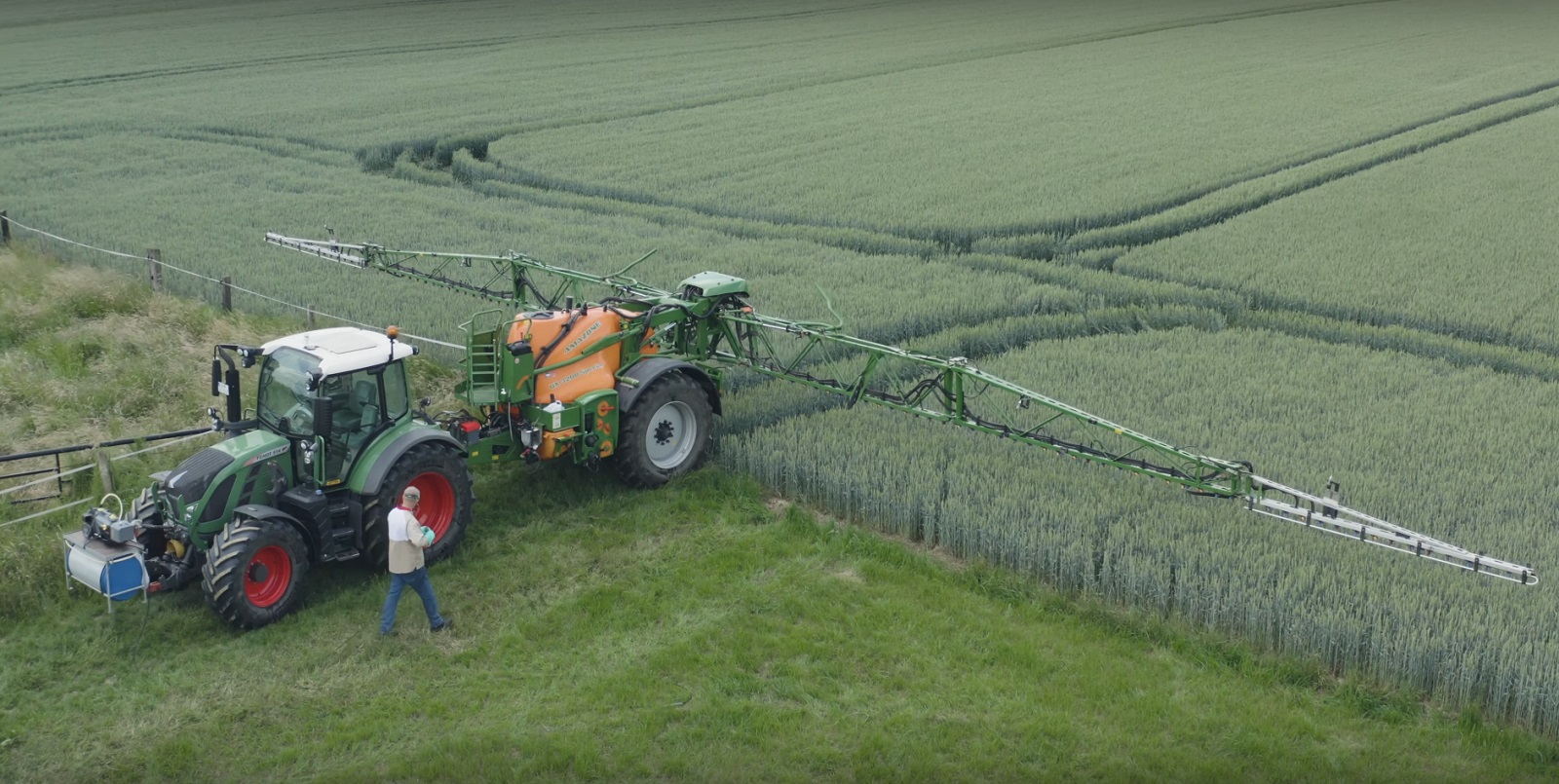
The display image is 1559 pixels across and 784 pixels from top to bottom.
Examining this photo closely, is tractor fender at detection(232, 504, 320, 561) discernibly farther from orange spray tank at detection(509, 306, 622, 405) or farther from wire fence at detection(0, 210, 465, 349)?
wire fence at detection(0, 210, 465, 349)

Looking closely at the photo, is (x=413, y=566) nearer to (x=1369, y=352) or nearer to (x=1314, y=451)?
(x=1314, y=451)

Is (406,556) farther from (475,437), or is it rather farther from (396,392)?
(475,437)

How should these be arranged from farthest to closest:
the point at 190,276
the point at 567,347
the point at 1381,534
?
the point at 190,276 → the point at 567,347 → the point at 1381,534

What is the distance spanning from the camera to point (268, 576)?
9.99 metres

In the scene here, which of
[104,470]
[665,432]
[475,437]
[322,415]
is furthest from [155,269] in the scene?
[322,415]

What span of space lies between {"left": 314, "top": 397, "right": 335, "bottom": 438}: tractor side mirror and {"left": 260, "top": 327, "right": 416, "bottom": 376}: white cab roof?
240mm

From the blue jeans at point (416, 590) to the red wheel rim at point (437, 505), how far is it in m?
1.11

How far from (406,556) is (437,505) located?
1.49 m

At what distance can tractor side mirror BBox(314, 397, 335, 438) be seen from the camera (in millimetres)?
9945

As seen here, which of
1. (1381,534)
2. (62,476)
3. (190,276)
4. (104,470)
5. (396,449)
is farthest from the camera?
(190,276)

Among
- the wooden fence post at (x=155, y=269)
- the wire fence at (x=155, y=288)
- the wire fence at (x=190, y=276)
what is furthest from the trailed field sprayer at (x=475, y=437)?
the wooden fence post at (x=155, y=269)

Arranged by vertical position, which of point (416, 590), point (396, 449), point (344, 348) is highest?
point (344, 348)

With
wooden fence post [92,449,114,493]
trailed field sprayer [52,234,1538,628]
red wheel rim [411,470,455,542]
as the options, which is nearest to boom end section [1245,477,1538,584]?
trailed field sprayer [52,234,1538,628]

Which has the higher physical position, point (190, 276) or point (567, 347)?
point (567, 347)
